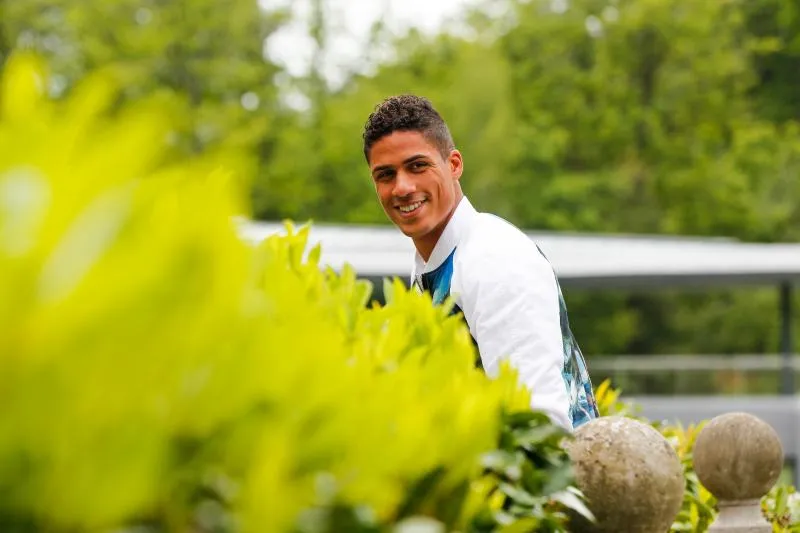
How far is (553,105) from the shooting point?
34719 mm

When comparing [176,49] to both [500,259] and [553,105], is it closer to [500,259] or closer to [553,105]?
[553,105]

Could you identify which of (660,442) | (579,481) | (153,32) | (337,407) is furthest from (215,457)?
(153,32)

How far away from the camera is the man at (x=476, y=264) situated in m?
2.99

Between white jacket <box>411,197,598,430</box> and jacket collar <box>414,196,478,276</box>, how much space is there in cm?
15

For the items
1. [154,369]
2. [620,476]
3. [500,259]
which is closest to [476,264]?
[500,259]

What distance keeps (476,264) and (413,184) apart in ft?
2.05

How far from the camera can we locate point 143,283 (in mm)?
980

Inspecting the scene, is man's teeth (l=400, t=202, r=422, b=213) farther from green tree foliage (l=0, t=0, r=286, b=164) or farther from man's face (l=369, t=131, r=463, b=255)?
green tree foliage (l=0, t=0, r=286, b=164)

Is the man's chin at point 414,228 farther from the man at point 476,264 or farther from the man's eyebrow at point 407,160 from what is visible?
the man's eyebrow at point 407,160

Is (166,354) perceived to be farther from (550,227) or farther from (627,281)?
(550,227)

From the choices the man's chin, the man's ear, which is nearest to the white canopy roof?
the man's ear

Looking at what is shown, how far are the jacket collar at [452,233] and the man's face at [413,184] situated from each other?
5 cm

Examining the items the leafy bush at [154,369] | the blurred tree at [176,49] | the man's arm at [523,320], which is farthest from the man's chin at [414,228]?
the blurred tree at [176,49]

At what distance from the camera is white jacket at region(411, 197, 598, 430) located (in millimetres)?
2918
